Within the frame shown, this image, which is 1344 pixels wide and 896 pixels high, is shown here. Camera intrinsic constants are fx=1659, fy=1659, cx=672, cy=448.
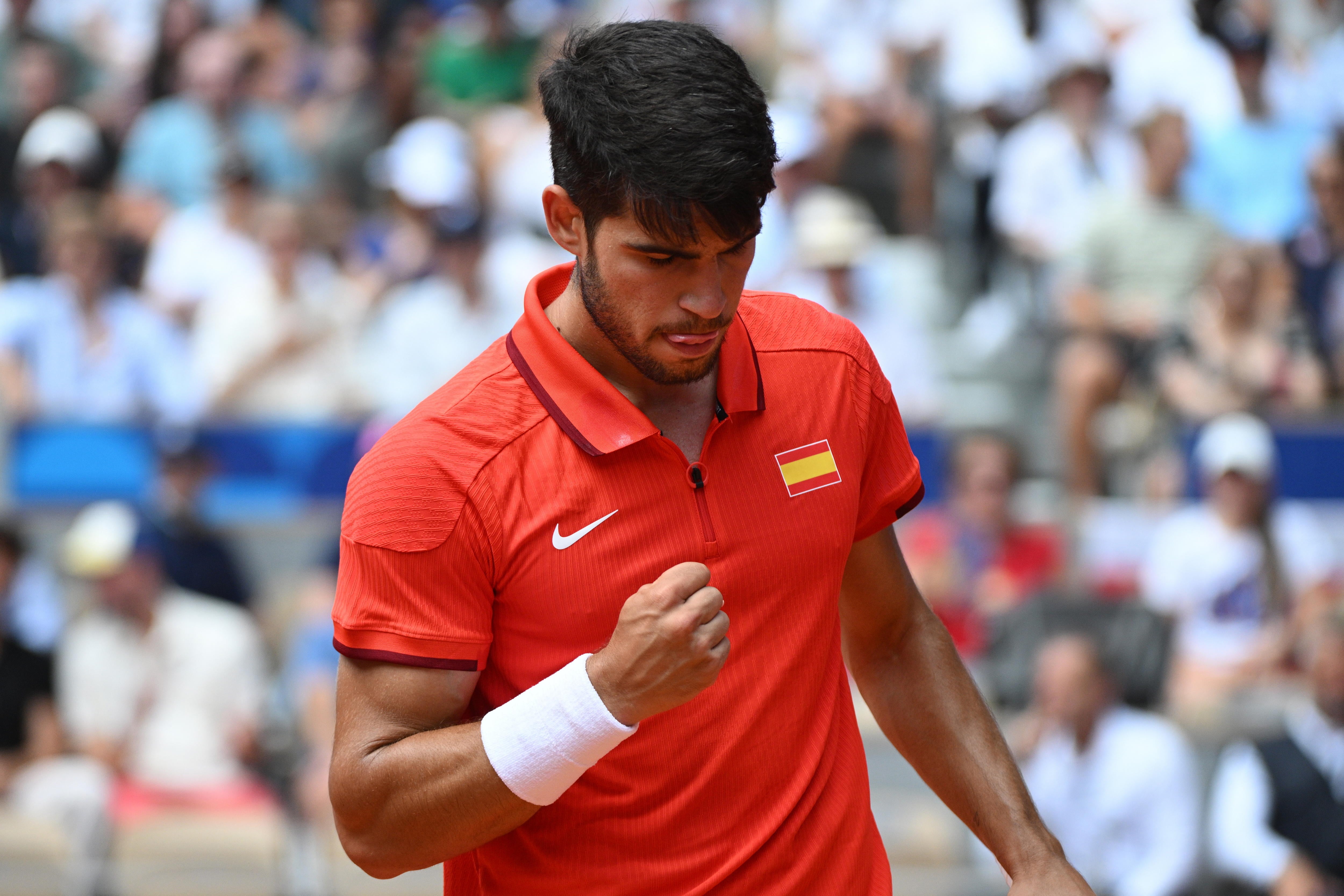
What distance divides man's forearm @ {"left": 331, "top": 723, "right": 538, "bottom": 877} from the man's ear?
0.56 metres

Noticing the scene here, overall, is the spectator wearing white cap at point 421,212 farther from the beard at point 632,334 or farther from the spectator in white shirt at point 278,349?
the beard at point 632,334

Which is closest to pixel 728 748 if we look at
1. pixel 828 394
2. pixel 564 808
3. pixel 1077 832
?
pixel 564 808

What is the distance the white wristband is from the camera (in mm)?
1787

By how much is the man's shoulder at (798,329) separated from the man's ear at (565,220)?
0.27m

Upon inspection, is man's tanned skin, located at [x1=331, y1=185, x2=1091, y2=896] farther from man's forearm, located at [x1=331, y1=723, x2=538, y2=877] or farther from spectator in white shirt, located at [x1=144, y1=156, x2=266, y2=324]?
spectator in white shirt, located at [x1=144, y1=156, x2=266, y2=324]

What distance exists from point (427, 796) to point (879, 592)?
28.7 inches

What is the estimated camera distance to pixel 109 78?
35.3ft

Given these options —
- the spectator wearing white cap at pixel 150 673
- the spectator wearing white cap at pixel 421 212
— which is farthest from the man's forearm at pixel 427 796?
the spectator wearing white cap at pixel 421 212

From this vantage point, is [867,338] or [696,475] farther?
[867,338]

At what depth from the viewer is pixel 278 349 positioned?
7.66 metres

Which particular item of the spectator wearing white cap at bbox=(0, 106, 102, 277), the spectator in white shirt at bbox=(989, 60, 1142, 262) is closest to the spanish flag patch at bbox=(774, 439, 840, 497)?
the spectator in white shirt at bbox=(989, 60, 1142, 262)

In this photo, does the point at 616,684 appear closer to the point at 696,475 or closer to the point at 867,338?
the point at 696,475

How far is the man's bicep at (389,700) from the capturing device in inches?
72.2

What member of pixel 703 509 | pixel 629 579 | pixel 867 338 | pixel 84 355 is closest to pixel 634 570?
pixel 629 579
